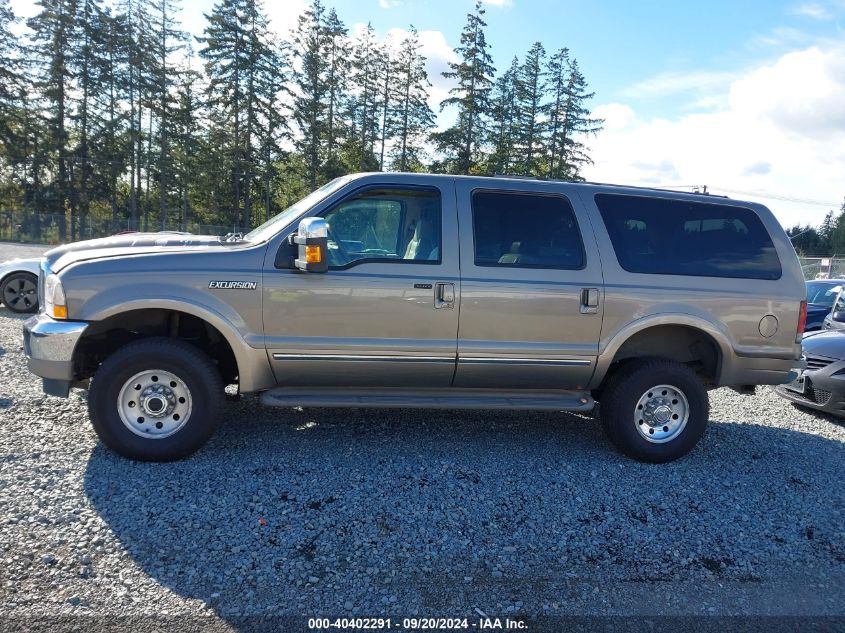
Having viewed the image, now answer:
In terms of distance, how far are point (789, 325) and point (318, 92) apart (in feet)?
147

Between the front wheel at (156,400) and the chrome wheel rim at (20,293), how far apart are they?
23.1ft

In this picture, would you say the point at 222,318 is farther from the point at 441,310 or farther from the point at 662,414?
the point at 662,414

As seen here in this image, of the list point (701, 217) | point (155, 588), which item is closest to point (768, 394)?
point (701, 217)

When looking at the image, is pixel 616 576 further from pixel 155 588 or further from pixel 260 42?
pixel 260 42

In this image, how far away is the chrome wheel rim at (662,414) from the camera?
4458 millimetres

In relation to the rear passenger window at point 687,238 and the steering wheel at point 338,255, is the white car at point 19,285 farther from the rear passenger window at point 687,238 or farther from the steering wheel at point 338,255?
the rear passenger window at point 687,238

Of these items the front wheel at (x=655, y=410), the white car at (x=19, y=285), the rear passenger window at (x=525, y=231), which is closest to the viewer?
the rear passenger window at (x=525, y=231)

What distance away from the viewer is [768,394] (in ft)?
24.1

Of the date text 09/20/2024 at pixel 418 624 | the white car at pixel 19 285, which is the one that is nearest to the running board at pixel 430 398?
the date text 09/20/2024 at pixel 418 624

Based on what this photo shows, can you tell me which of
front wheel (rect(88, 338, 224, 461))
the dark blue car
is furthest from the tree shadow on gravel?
the dark blue car

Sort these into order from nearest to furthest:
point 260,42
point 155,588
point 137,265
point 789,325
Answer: point 155,588 → point 137,265 → point 789,325 → point 260,42

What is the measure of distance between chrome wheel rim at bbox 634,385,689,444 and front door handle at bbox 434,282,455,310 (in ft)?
5.71

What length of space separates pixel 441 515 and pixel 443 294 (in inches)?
59.1

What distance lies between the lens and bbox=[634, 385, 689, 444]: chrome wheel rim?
4458mm
